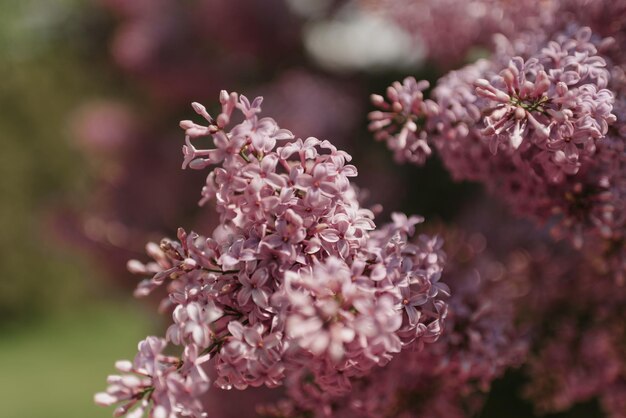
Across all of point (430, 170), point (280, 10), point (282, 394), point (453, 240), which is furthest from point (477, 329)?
point (280, 10)

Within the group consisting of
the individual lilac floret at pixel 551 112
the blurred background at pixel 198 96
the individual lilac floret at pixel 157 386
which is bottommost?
the individual lilac floret at pixel 157 386

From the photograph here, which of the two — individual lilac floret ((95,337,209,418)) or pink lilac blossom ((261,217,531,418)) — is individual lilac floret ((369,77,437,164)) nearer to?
pink lilac blossom ((261,217,531,418))

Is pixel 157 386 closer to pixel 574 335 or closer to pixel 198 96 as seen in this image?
pixel 574 335

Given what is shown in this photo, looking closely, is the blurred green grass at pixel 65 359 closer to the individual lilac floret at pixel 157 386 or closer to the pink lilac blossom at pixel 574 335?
the pink lilac blossom at pixel 574 335

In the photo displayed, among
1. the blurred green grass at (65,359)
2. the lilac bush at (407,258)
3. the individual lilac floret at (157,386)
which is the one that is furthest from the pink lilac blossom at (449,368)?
the blurred green grass at (65,359)

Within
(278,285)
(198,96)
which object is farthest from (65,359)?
(278,285)

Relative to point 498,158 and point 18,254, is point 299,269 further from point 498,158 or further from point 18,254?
point 18,254
